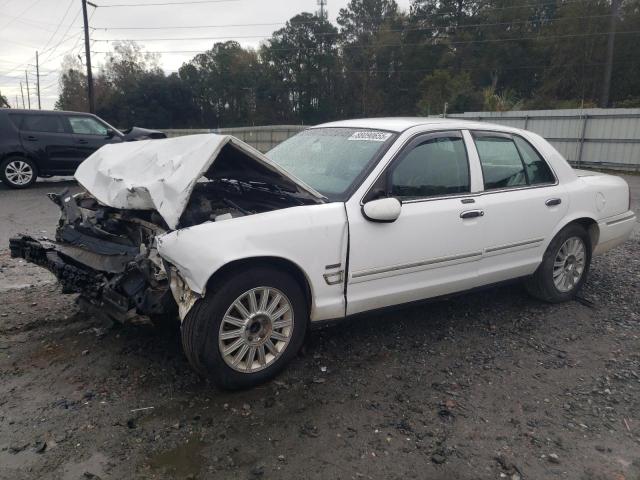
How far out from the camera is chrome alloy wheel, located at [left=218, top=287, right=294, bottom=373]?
3.09 metres

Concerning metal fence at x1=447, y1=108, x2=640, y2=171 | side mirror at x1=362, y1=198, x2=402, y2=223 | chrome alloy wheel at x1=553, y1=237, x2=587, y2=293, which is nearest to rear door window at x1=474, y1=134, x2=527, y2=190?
chrome alloy wheel at x1=553, y1=237, x2=587, y2=293

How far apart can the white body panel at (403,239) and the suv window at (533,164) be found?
61mm

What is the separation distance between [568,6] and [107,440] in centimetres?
4474

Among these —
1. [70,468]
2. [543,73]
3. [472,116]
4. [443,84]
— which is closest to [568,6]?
[543,73]

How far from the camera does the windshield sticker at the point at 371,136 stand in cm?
386

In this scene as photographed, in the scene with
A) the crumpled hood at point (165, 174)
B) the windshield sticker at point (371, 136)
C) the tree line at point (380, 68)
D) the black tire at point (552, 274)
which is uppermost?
the tree line at point (380, 68)

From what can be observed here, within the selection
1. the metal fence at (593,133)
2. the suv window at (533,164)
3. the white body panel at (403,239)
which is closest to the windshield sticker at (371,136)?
the white body panel at (403,239)

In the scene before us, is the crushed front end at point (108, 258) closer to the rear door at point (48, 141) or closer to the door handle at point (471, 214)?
the door handle at point (471, 214)

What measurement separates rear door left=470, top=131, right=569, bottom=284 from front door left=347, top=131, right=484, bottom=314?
17cm

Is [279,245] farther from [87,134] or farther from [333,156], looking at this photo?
[87,134]

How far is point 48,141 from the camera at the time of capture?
11602 mm

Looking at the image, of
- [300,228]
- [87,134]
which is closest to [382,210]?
[300,228]

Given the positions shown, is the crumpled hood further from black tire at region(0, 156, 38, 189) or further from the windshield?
black tire at region(0, 156, 38, 189)

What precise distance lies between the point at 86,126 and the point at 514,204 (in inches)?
430
